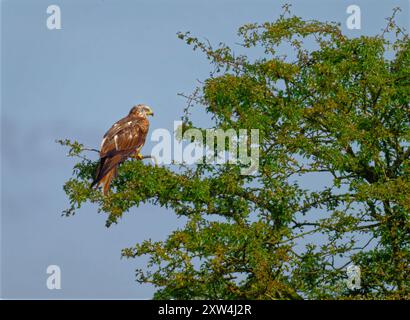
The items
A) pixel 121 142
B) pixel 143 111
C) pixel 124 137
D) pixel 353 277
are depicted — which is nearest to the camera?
pixel 353 277

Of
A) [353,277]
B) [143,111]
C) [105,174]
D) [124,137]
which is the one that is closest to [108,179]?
[105,174]

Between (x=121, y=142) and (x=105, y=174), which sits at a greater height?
(x=121, y=142)

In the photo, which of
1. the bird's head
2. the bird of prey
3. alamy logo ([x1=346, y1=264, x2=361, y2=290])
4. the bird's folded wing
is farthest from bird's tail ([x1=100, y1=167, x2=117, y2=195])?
alamy logo ([x1=346, y1=264, x2=361, y2=290])

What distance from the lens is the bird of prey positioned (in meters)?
28.7

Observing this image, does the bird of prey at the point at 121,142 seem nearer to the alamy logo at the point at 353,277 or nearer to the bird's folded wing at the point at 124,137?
the bird's folded wing at the point at 124,137

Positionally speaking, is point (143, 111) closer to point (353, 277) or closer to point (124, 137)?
point (124, 137)

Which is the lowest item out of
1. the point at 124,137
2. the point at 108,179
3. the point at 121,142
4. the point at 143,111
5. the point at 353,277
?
the point at 353,277

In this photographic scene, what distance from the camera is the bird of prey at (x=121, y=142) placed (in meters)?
28.7

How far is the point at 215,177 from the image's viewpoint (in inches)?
1139

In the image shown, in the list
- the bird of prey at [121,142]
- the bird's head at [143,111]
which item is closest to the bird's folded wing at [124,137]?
the bird of prey at [121,142]

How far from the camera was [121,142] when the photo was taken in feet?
98.8

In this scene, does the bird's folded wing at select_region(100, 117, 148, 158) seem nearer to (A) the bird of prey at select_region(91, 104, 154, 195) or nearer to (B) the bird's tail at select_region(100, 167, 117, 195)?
(A) the bird of prey at select_region(91, 104, 154, 195)
